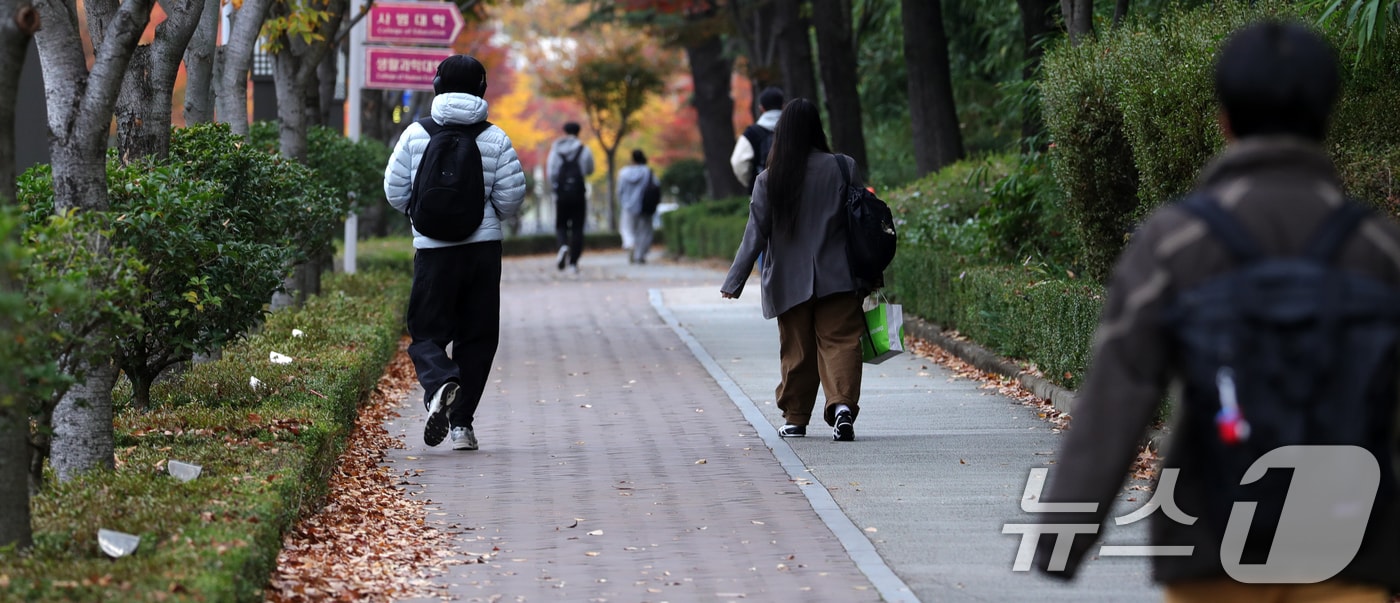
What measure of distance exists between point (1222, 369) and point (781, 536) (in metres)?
3.93

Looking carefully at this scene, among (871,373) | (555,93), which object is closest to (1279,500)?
(871,373)

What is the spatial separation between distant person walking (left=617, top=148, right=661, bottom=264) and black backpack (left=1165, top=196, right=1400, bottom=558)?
81.4ft

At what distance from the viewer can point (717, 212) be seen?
A: 31125 mm

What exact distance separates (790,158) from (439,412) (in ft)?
7.27

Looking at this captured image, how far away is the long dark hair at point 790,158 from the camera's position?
9289mm

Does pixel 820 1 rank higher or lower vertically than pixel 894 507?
higher

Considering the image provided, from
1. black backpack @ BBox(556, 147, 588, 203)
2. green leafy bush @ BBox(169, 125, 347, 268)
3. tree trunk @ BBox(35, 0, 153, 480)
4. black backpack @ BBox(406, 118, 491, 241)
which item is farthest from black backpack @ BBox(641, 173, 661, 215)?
tree trunk @ BBox(35, 0, 153, 480)

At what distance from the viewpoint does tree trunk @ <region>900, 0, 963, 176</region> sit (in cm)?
1952

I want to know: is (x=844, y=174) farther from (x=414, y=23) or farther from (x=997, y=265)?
(x=414, y=23)

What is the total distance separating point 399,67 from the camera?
733 inches

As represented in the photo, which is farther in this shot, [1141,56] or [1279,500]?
[1141,56]

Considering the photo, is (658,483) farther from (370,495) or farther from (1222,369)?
(1222,369)

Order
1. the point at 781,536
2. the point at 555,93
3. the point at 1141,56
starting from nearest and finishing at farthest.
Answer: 1. the point at 781,536
2. the point at 1141,56
3. the point at 555,93

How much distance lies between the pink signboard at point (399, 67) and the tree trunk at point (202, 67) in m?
6.52
